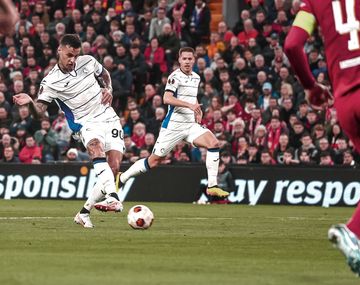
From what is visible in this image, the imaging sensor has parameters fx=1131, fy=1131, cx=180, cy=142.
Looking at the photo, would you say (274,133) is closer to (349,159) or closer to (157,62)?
(349,159)

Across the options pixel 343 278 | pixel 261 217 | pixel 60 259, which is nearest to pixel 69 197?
pixel 261 217

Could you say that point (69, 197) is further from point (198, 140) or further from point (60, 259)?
point (60, 259)

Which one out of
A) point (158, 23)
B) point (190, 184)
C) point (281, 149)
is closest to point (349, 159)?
point (281, 149)

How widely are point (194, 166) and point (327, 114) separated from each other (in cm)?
314

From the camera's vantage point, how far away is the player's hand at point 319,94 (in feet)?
28.3

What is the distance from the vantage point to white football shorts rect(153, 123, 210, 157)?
19922 millimetres

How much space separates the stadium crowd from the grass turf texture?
6.56 m

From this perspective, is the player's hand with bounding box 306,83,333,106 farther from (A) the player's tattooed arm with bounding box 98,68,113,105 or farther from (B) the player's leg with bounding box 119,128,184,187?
(B) the player's leg with bounding box 119,128,184,187

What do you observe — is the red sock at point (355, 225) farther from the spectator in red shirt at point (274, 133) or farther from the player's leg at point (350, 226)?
the spectator in red shirt at point (274, 133)

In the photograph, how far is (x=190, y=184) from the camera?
81.1 ft

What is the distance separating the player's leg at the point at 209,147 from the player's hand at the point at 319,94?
10016 millimetres

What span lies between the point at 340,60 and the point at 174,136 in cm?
Result: 1162

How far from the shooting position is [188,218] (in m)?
17.7

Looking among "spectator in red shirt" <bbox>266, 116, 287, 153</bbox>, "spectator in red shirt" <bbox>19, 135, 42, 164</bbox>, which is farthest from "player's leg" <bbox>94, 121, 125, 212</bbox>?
"spectator in red shirt" <bbox>19, 135, 42, 164</bbox>
